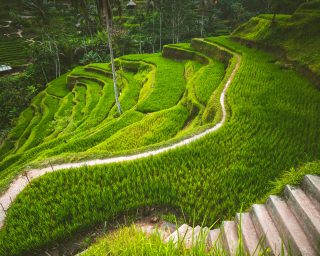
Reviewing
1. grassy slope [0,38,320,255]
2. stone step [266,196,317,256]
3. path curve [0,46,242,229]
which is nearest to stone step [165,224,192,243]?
grassy slope [0,38,320,255]

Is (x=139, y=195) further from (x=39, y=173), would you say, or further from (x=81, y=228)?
(x=39, y=173)

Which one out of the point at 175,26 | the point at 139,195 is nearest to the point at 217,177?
the point at 139,195

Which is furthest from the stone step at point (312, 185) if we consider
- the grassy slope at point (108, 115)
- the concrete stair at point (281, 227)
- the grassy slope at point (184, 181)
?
the grassy slope at point (108, 115)

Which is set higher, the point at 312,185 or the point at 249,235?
the point at 312,185

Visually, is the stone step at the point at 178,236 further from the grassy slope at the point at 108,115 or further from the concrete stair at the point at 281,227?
the grassy slope at the point at 108,115

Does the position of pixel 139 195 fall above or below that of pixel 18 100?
above

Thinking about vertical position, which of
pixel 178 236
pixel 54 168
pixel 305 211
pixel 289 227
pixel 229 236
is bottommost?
pixel 54 168

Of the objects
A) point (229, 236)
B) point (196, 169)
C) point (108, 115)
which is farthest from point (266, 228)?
point (108, 115)

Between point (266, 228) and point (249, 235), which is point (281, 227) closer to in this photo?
point (266, 228)
